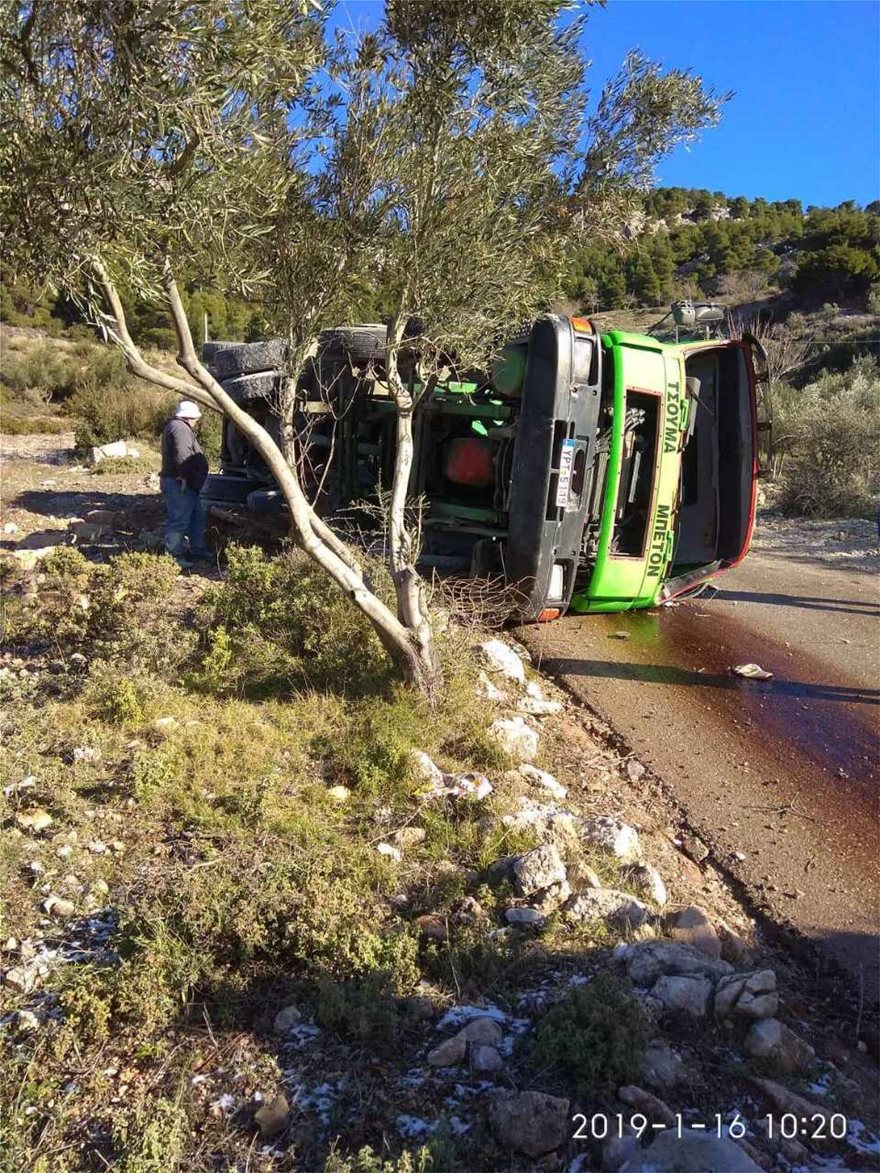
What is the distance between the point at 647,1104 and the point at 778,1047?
0.51 metres

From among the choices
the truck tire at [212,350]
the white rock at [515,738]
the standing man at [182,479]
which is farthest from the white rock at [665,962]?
the truck tire at [212,350]

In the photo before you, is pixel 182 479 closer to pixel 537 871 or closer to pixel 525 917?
pixel 537 871

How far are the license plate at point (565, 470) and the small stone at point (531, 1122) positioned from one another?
4.31 metres

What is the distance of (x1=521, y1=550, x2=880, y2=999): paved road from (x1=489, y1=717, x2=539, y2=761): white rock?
704 millimetres

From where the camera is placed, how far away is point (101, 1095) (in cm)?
239

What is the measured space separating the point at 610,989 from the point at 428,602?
333 centimetres

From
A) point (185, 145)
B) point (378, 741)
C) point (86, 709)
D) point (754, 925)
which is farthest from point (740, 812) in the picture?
point (185, 145)

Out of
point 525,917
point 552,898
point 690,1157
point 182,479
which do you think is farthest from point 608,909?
point 182,479

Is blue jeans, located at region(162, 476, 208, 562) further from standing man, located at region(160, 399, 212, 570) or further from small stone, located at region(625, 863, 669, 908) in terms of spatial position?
small stone, located at region(625, 863, 669, 908)

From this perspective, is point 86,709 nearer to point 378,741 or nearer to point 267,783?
point 267,783

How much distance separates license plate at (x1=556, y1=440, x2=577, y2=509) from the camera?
19.7 ft

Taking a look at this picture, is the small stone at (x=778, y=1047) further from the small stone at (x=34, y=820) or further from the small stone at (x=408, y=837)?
the small stone at (x=34, y=820)

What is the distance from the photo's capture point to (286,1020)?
8.79 feet

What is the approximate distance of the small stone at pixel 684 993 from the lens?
8.70ft
